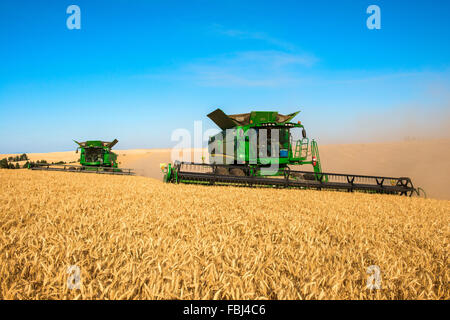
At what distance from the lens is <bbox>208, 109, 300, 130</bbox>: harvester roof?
35.2ft

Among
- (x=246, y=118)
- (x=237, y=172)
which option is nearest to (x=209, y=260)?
(x=237, y=172)

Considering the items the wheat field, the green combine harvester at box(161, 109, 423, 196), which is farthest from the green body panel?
the wheat field

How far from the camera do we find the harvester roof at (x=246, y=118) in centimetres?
1074

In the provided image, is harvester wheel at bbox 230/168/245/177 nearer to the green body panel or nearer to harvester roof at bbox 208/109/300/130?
the green body panel

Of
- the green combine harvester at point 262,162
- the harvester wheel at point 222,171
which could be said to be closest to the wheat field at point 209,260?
the green combine harvester at point 262,162

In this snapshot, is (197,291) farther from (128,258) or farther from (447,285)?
(447,285)

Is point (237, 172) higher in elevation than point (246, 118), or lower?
lower

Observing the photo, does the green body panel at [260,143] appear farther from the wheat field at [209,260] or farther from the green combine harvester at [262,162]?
the wheat field at [209,260]

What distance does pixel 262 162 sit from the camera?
10172 millimetres

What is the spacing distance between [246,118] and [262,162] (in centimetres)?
219

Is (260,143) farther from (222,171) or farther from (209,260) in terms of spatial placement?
(209,260)

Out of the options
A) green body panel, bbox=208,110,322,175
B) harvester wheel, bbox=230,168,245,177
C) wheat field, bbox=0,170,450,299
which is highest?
green body panel, bbox=208,110,322,175

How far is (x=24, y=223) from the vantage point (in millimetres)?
3250
